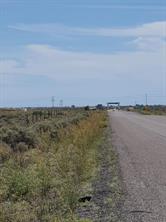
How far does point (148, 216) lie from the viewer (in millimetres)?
10359

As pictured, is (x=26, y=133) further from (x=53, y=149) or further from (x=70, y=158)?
(x=70, y=158)

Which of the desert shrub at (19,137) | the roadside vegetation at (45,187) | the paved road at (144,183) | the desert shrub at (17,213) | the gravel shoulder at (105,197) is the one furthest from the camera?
the desert shrub at (19,137)

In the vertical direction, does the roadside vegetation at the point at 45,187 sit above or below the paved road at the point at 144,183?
above

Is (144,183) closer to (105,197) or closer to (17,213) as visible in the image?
(105,197)

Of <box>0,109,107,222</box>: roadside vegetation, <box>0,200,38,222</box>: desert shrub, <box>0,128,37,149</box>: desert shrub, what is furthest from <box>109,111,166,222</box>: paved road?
<box>0,128,37,149</box>: desert shrub

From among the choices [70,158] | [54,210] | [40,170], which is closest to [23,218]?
[54,210]

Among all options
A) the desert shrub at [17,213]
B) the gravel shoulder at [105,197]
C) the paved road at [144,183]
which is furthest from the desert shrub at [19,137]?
the desert shrub at [17,213]

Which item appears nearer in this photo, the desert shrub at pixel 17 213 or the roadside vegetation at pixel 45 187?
the desert shrub at pixel 17 213

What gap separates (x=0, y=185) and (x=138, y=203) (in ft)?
10.2

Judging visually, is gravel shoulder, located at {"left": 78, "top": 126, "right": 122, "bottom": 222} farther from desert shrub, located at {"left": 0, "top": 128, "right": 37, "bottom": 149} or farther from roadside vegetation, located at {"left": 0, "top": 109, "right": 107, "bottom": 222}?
desert shrub, located at {"left": 0, "top": 128, "right": 37, "bottom": 149}

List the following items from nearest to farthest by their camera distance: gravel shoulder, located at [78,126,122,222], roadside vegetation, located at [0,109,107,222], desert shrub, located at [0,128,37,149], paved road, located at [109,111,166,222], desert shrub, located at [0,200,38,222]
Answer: desert shrub, located at [0,200,38,222] < roadside vegetation, located at [0,109,107,222] < gravel shoulder, located at [78,126,122,222] < paved road, located at [109,111,166,222] < desert shrub, located at [0,128,37,149]

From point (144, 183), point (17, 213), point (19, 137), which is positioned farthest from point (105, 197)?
point (19, 137)

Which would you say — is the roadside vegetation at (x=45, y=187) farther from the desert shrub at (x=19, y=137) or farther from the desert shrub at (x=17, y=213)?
the desert shrub at (x=19, y=137)

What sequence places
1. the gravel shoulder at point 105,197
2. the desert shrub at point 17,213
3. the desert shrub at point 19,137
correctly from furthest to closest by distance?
the desert shrub at point 19,137, the gravel shoulder at point 105,197, the desert shrub at point 17,213
